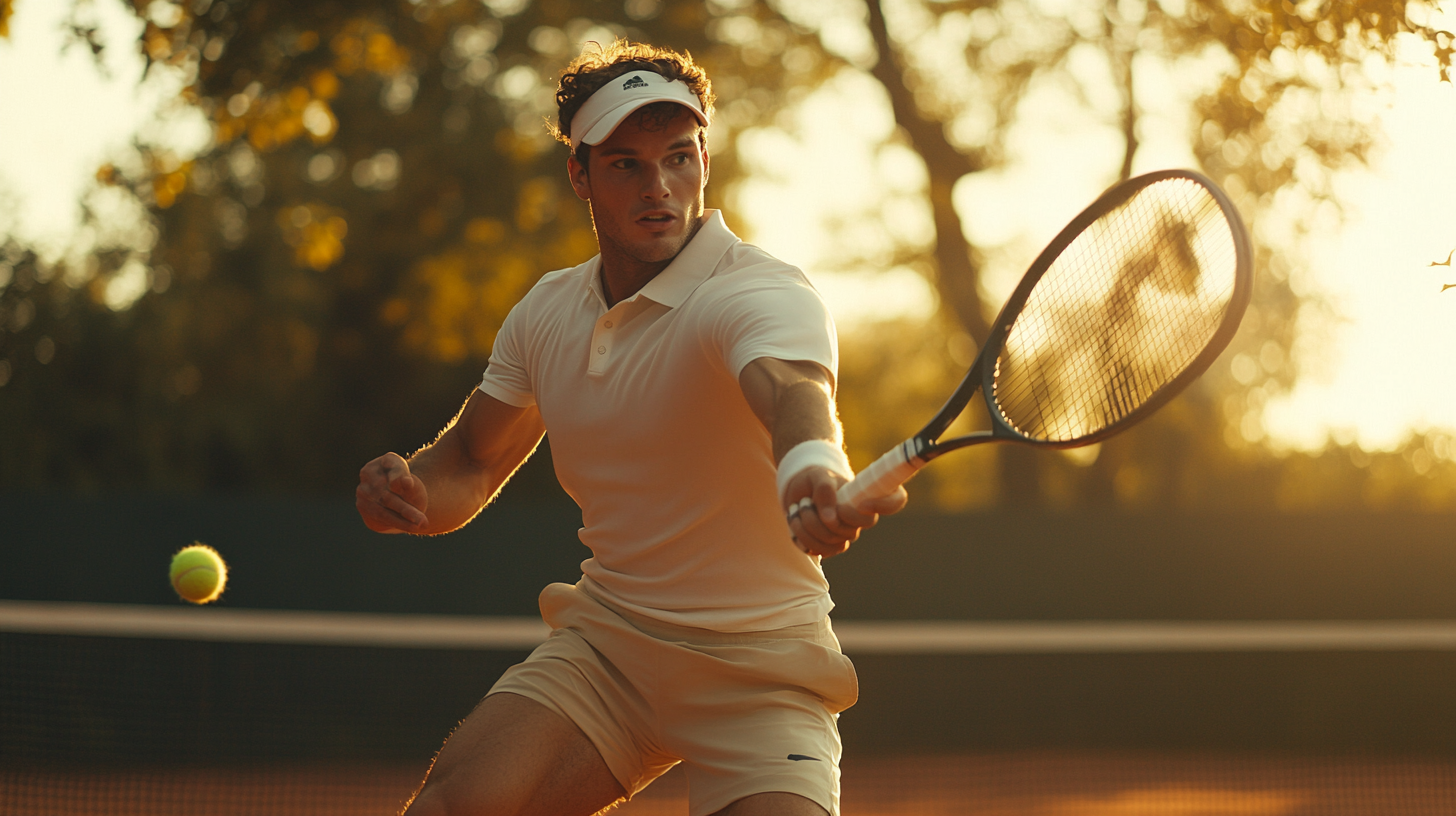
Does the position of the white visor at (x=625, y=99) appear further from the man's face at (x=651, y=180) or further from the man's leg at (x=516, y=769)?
the man's leg at (x=516, y=769)

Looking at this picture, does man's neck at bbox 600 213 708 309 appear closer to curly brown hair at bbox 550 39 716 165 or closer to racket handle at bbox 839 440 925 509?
curly brown hair at bbox 550 39 716 165

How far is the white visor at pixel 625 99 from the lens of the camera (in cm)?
273

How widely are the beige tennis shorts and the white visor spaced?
3.34 feet

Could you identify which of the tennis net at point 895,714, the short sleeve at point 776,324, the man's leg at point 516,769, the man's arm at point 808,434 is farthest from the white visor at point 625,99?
the tennis net at point 895,714

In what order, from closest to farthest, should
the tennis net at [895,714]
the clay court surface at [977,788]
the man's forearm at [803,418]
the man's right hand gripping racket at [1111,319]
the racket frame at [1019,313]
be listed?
the man's forearm at [803,418]
the racket frame at [1019,313]
the man's right hand gripping racket at [1111,319]
the tennis net at [895,714]
the clay court surface at [977,788]

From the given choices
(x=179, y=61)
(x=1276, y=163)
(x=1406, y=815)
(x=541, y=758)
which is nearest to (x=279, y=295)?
(x=179, y=61)

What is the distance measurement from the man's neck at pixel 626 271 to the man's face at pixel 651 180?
0.8 inches

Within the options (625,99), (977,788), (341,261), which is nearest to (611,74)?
(625,99)

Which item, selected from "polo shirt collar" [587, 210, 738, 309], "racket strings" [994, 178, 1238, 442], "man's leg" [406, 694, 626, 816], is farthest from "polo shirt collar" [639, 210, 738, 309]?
"man's leg" [406, 694, 626, 816]

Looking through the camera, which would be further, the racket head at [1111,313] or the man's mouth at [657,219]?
the man's mouth at [657,219]

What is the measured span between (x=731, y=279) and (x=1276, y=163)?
9.25 m

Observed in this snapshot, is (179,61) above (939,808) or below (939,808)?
above

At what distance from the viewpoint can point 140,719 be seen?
8.38 metres

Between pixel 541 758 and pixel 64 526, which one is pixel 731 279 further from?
pixel 64 526
